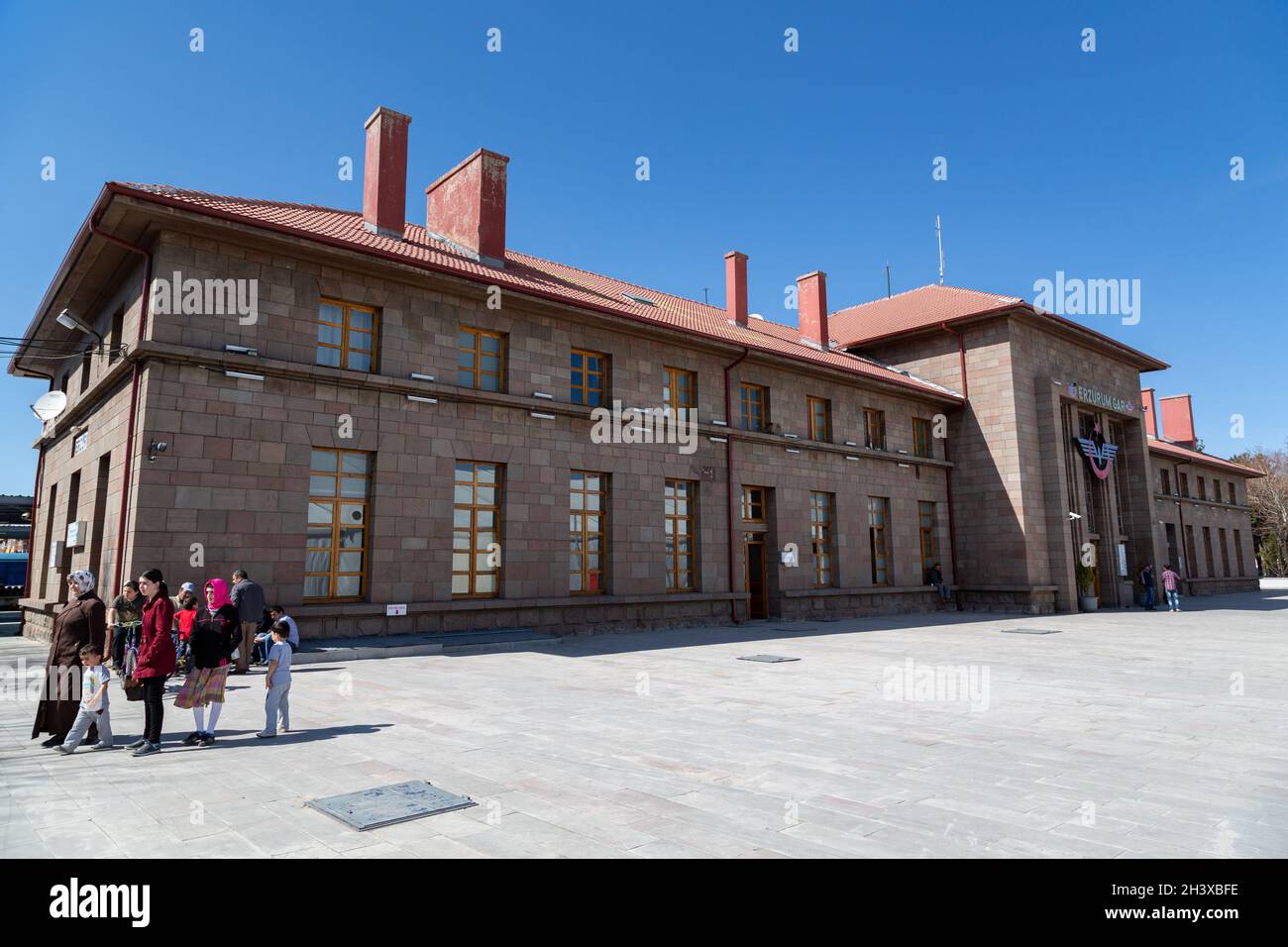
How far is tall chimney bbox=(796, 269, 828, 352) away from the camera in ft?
91.7

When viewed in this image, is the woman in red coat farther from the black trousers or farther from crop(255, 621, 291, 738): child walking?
crop(255, 621, 291, 738): child walking

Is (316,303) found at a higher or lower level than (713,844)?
higher

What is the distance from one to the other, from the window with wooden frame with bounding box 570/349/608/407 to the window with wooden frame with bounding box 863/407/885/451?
1082cm

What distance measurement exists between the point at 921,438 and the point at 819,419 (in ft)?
18.8

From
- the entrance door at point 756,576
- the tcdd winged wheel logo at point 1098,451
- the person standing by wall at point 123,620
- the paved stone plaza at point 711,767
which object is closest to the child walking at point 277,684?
the paved stone plaza at point 711,767

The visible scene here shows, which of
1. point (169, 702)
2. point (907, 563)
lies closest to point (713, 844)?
point (169, 702)

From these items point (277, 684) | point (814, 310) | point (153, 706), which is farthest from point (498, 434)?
point (814, 310)

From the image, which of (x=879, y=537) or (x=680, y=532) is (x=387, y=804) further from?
(x=879, y=537)

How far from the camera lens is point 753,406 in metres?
22.1

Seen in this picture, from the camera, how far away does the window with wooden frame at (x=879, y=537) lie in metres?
24.8

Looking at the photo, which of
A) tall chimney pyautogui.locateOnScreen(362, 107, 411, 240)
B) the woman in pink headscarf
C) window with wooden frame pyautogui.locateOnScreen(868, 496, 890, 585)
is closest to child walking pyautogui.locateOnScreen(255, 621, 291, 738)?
the woman in pink headscarf

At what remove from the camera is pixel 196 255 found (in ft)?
42.2
